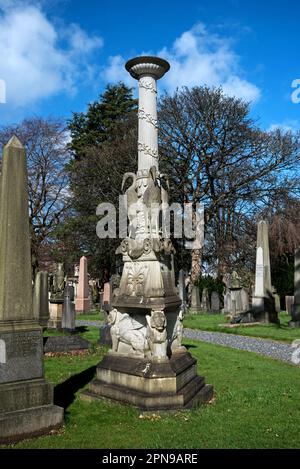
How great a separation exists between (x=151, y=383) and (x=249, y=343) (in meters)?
7.16

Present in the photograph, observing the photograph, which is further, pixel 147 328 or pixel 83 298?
pixel 83 298

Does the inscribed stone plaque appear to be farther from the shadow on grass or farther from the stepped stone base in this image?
the shadow on grass

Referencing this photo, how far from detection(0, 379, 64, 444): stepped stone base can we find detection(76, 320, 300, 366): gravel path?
21.8ft

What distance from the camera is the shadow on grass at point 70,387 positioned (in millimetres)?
6408

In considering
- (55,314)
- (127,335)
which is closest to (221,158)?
(55,314)

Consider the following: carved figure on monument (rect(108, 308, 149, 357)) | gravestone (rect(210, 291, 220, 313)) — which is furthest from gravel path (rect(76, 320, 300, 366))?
gravestone (rect(210, 291, 220, 313))

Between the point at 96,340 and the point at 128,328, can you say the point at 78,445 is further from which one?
the point at 96,340

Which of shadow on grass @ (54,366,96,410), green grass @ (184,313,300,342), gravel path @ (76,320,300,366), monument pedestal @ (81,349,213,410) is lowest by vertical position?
gravel path @ (76,320,300,366)

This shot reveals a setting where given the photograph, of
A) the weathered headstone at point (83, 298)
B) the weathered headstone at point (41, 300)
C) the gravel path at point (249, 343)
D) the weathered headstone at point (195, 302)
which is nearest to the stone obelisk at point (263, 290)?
the gravel path at point (249, 343)

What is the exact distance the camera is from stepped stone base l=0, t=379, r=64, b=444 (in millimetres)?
4586

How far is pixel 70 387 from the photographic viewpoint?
7.26 meters

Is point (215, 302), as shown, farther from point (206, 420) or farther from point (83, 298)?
point (206, 420)

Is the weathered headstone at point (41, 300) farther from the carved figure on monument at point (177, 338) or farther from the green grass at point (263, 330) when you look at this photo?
the carved figure on monument at point (177, 338)

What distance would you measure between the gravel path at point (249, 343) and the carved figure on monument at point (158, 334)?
4.83 metres
